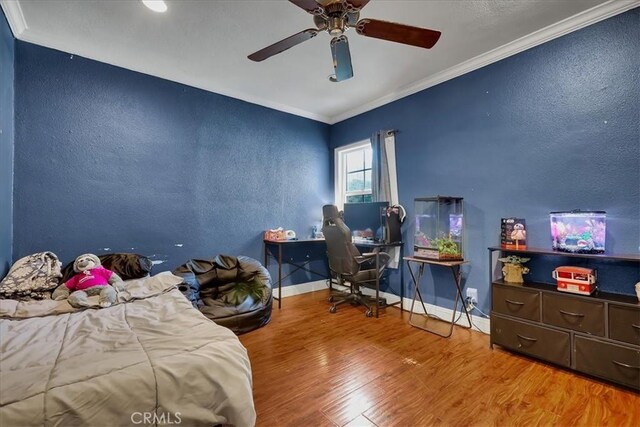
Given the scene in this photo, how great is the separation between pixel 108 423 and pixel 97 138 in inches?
111

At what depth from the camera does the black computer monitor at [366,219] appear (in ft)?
12.2

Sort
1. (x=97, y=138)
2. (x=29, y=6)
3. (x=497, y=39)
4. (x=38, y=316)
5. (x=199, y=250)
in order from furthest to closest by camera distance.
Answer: (x=199, y=250)
(x=97, y=138)
(x=497, y=39)
(x=29, y=6)
(x=38, y=316)

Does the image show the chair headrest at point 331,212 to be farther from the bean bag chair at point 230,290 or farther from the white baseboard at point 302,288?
the white baseboard at point 302,288

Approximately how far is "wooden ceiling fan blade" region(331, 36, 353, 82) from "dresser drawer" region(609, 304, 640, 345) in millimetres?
2407

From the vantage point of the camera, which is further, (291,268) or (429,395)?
(291,268)

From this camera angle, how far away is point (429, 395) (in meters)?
1.78

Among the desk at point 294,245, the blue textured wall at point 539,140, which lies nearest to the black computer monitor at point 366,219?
the desk at point 294,245

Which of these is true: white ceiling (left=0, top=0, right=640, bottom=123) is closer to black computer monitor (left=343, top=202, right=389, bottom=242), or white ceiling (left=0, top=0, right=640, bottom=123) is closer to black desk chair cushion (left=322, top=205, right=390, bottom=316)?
black computer monitor (left=343, top=202, right=389, bottom=242)

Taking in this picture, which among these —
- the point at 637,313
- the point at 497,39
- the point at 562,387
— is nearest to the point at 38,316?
the point at 562,387

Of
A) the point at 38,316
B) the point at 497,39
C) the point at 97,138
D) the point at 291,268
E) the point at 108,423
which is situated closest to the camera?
the point at 108,423

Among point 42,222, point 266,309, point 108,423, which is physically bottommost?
point 266,309

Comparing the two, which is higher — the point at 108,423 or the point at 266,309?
the point at 108,423

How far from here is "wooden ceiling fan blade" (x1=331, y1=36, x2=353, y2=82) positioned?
5.98 feet

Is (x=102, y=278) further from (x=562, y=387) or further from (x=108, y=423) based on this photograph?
(x=562, y=387)
